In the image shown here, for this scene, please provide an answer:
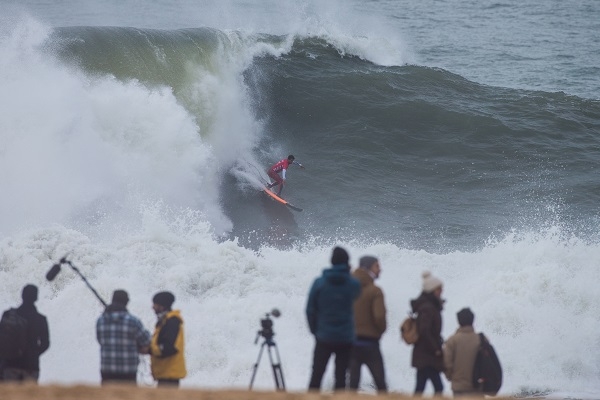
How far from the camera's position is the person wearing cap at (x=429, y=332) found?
755 cm

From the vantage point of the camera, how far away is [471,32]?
37219mm

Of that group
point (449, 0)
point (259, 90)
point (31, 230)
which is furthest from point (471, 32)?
point (31, 230)

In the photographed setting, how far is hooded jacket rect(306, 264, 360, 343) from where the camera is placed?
7.20 metres

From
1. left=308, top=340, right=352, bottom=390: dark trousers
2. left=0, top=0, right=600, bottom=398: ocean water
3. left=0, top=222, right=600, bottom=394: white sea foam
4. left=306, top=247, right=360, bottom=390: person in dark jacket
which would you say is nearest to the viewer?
left=306, top=247, right=360, bottom=390: person in dark jacket

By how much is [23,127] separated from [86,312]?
20.0 feet

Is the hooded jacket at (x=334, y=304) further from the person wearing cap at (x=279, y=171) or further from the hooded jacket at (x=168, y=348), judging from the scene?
the person wearing cap at (x=279, y=171)

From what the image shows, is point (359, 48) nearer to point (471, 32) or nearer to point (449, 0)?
point (471, 32)

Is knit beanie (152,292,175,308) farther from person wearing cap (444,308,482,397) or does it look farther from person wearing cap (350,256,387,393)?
person wearing cap (444,308,482,397)

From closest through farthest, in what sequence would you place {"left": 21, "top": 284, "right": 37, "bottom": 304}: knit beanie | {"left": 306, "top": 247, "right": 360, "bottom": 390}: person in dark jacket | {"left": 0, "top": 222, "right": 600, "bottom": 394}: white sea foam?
{"left": 306, "top": 247, "right": 360, "bottom": 390}: person in dark jacket < {"left": 21, "top": 284, "right": 37, "bottom": 304}: knit beanie < {"left": 0, "top": 222, "right": 600, "bottom": 394}: white sea foam

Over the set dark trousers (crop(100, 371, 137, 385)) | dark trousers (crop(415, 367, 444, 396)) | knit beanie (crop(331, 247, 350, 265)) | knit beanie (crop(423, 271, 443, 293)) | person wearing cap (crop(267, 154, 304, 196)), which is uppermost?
person wearing cap (crop(267, 154, 304, 196))

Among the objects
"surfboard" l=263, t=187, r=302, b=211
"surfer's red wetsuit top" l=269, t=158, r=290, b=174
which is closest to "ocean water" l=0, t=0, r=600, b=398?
"surfboard" l=263, t=187, r=302, b=211

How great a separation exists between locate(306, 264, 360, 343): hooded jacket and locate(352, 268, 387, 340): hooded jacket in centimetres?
26

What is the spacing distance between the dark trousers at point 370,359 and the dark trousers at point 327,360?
8.4 inches

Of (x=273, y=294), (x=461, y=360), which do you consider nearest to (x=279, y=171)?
(x=273, y=294)
